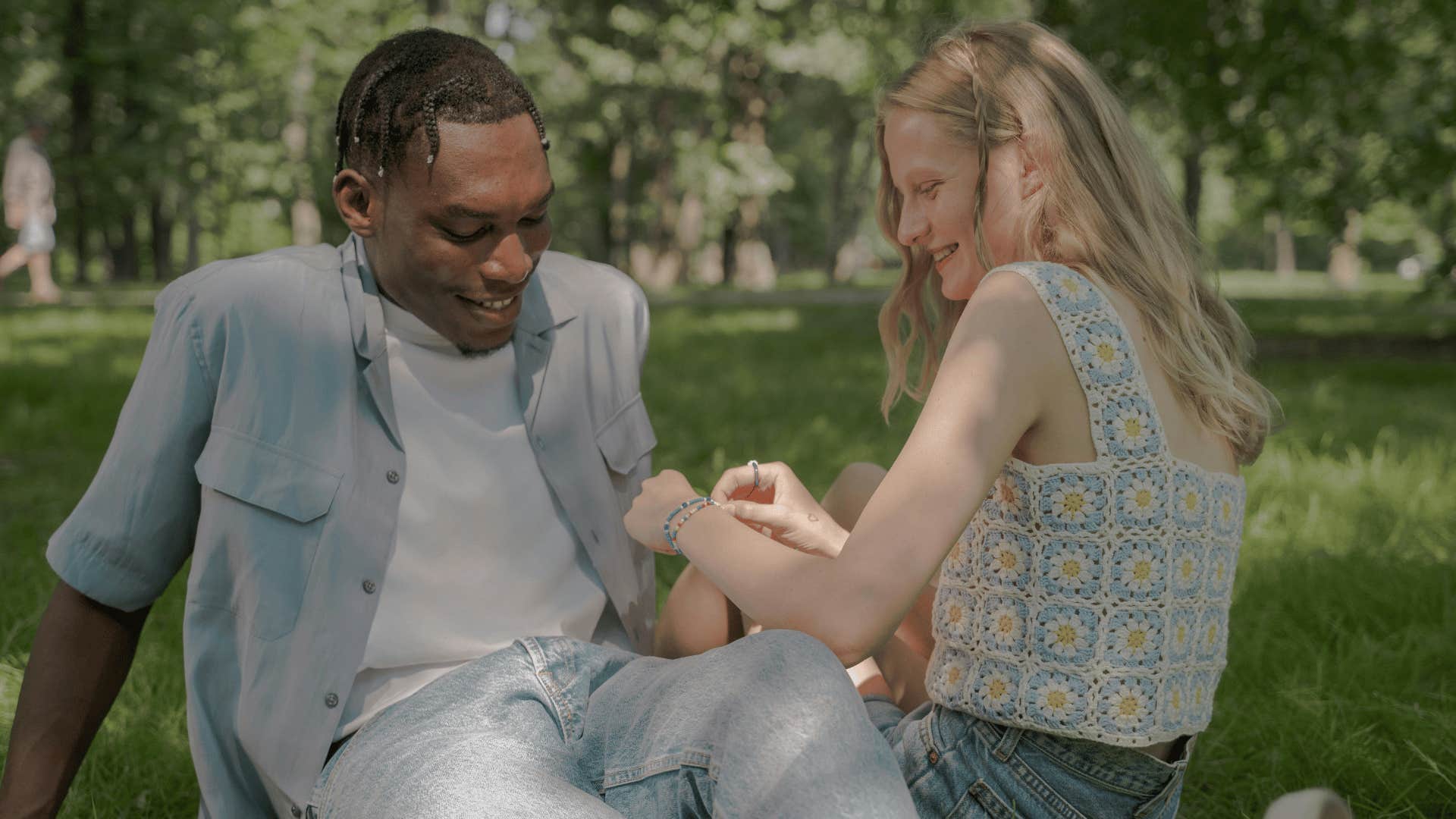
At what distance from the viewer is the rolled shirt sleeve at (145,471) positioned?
6.92 feet

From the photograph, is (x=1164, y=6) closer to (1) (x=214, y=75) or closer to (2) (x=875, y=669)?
(2) (x=875, y=669)

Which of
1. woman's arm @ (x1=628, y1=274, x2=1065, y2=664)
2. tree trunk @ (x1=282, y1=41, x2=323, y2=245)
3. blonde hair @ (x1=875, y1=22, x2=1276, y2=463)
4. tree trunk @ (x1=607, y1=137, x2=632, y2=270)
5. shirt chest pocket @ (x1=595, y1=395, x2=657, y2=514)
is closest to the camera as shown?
woman's arm @ (x1=628, y1=274, x2=1065, y2=664)

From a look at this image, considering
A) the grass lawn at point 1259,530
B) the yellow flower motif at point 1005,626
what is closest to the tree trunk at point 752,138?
the grass lawn at point 1259,530

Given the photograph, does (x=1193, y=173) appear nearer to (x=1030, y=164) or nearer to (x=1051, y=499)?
(x=1030, y=164)

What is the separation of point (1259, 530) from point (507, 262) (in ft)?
11.8

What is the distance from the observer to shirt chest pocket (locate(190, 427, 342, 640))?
6.89 ft

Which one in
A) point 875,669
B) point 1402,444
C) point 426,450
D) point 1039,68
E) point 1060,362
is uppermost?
point 1039,68

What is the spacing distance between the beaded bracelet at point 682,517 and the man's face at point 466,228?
53cm

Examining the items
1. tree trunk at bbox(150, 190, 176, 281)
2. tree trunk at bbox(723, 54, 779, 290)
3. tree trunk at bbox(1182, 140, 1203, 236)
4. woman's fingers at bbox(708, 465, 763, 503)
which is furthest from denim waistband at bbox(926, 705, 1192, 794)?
tree trunk at bbox(150, 190, 176, 281)

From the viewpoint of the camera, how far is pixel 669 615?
2.57 metres

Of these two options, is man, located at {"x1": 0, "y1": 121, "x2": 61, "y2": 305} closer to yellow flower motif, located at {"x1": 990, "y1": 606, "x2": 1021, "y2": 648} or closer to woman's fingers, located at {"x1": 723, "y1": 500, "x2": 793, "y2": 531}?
woman's fingers, located at {"x1": 723, "y1": 500, "x2": 793, "y2": 531}

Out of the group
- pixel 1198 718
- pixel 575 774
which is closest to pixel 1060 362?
pixel 1198 718

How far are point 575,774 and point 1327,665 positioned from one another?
8.29 ft

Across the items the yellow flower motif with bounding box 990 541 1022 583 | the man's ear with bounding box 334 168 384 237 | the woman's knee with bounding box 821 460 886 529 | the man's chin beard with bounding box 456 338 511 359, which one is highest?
the man's ear with bounding box 334 168 384 237
